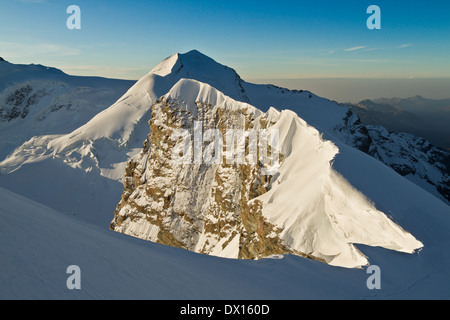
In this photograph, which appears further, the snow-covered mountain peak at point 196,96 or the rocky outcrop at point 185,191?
the snow-covered mountain peak at point 196,96

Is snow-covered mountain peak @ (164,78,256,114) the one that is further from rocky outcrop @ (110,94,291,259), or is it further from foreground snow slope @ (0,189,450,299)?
foreground snow slope @ (0,189,450,299)

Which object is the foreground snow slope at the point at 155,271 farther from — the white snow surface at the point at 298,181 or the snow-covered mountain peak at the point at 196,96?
the snow-covered mountain peak at the point at 196,96

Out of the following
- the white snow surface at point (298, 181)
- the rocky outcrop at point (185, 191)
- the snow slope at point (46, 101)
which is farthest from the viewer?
the snow slope at point (46, 101)

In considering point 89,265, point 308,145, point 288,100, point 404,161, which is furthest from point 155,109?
point 404,161

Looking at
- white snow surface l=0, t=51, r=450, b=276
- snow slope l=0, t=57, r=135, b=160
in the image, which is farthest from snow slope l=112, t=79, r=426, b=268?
snow slope l=0, t=57, r=135, b=160

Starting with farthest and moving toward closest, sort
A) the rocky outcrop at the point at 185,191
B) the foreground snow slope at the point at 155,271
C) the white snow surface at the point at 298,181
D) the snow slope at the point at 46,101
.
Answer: the snow slope at the point at 46,101 < the rocky outcrop at the point at 185,191 < the white snow surface at the point at 298,181 < the foreground snow slope at the point at 155,271

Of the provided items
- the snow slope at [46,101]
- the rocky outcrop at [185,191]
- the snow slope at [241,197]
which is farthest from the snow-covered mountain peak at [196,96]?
the snow slope at [46,101]

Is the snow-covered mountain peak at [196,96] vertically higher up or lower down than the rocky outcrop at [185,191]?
higher up

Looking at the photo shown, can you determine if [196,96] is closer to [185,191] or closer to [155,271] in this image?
[185,191]

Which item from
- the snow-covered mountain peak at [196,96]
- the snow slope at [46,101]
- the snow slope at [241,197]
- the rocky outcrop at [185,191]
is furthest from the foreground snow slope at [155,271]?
the snow slope at [46,101]
